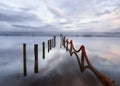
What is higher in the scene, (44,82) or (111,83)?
(111,83)

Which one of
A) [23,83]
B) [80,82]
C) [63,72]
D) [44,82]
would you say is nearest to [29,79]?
[23,83]

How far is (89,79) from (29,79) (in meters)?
3.94

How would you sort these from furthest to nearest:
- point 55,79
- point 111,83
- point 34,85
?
1. point 55,79
2. point 34,85
3. point 111,83

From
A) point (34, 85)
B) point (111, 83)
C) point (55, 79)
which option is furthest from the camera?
point (55, 79)

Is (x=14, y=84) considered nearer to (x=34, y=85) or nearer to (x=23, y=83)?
(x=23, y=83)

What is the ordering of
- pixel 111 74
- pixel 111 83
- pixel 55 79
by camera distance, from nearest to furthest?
pixel 111 83 < pixel 55 79 < pixel 111 74

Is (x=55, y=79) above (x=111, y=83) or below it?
below

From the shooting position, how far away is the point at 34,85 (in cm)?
778

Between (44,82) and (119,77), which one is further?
(119,77)

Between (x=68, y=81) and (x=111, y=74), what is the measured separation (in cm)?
367

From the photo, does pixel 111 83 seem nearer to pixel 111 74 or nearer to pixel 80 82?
pixel 80 82

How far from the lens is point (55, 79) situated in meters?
8.55

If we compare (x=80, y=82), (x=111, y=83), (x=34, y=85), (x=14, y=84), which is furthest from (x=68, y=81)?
(x=111, y=83)

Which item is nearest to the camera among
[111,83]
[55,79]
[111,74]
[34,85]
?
[111,83]
